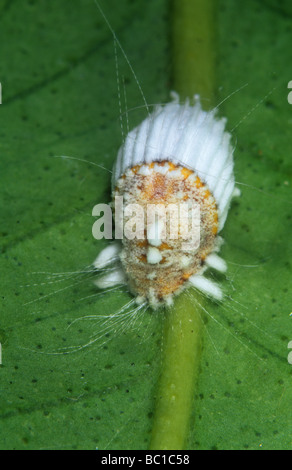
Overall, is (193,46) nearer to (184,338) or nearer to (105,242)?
(105,242)

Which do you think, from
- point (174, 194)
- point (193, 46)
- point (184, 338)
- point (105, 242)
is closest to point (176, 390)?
point (184, 338)

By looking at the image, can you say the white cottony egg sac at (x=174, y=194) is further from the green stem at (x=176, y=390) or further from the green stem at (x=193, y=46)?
the green stem at (x=176, y=390)

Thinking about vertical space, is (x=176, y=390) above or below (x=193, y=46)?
below

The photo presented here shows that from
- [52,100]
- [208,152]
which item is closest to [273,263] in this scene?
[208,152]

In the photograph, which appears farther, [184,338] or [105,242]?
[105,242]

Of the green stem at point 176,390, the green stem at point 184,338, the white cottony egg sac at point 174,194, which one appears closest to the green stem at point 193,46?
the green stem at point 184,338

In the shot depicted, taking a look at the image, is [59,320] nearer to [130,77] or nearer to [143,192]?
[143,192]
